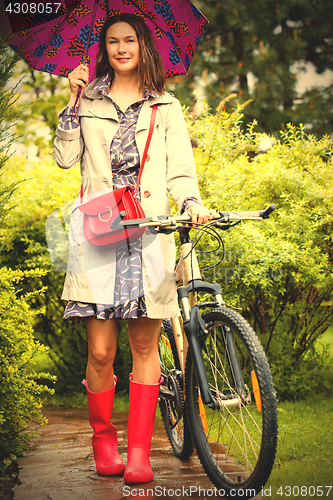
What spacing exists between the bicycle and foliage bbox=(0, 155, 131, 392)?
6.49 feet

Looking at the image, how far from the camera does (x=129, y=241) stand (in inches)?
86.7

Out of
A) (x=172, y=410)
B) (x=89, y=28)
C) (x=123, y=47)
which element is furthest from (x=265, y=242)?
(x=89, y=28)

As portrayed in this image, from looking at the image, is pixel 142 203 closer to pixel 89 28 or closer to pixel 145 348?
pixel 145 348

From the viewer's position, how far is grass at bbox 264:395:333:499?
213cm

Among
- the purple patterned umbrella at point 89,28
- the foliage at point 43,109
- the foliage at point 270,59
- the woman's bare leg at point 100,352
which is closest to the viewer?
the woman's bare leg at point 100,352

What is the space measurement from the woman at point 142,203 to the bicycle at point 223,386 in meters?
0.19

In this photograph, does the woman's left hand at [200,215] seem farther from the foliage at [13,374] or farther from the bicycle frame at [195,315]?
the foliage at [13,374]

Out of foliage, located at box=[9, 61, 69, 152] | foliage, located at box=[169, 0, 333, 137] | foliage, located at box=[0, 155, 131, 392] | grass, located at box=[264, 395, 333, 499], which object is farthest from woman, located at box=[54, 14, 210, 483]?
foliage, located at box=[9, 61, 69, 152]

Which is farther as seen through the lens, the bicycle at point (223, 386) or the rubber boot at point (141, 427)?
the rubber boot at point (141, 427)

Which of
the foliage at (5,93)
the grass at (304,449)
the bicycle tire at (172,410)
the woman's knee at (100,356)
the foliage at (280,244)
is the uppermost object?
the foliage at (5,93)

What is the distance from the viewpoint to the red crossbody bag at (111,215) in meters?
2.12

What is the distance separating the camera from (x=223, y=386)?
2.12 m

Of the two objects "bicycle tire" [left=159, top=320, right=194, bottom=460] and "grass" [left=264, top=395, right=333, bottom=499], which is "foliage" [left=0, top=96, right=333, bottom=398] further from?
"bicycle tire" [left=159, top=320, right=194, bottom=460]

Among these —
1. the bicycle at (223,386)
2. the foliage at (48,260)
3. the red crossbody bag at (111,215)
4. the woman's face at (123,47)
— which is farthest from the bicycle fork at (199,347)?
the foliage at (48,260)
